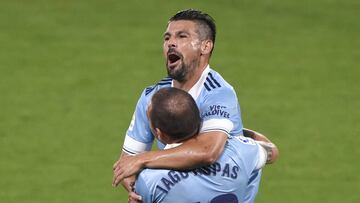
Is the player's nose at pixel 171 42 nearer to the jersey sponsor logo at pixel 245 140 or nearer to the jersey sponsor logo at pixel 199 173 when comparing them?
the jersey sponsor logo at pixel 245 140

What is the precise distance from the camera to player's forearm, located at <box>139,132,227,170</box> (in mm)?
4715

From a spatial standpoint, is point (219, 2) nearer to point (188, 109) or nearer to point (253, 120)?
point (253, 120)

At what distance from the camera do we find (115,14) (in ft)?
37.2

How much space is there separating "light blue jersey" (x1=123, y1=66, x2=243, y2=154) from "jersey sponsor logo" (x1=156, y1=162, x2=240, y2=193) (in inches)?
9.5

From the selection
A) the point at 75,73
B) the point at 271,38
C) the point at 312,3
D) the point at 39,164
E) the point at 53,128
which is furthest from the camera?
the point at 312,3

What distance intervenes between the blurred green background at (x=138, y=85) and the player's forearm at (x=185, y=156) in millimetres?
3541

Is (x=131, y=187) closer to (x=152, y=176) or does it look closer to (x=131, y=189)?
(x=131, y=189)

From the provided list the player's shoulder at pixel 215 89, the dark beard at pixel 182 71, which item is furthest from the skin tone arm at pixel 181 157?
the dark beard at pixel 182 71

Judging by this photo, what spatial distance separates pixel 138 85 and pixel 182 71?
4.65 metres

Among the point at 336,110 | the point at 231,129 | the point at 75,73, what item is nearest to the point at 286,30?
the point at 336,110

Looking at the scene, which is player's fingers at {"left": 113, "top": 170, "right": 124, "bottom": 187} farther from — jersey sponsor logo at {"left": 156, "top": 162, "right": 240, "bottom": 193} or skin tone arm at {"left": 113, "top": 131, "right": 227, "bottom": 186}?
jersey sponsor logo at {"left": 156, "top": 162, "right": 240, "bottom": 193}

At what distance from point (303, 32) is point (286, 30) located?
0.18m

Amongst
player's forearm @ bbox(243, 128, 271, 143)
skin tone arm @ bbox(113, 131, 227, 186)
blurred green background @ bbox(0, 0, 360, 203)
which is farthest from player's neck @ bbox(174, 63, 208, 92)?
blurred green background @ bbox(0, 0, 360, 203)

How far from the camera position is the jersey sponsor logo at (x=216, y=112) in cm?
509
